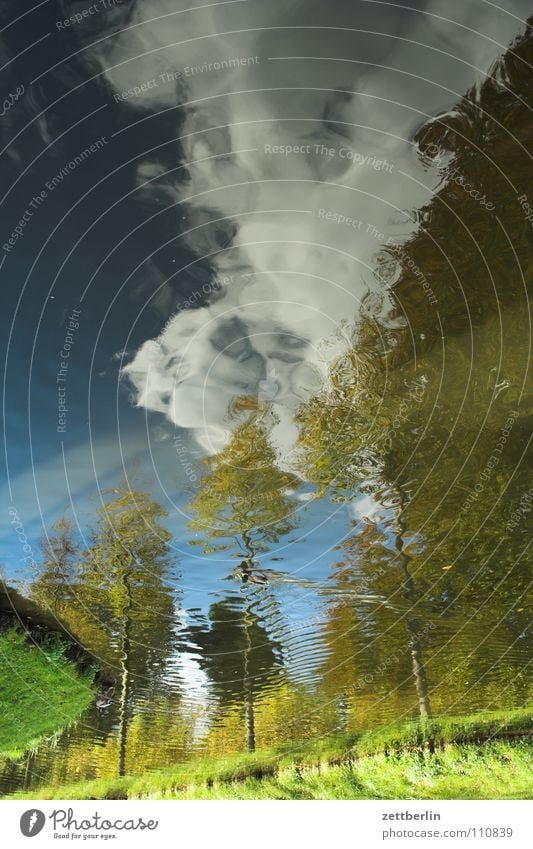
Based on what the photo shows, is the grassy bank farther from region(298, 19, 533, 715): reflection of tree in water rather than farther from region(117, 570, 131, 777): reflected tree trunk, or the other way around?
region(298, 19, 533, 715): reflection of tree in water

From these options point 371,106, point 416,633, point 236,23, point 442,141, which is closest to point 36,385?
point 236,23

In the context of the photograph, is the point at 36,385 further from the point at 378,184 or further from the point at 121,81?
the point at 378,184

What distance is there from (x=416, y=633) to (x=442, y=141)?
11848 millimetres

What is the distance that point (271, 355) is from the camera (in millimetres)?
10086
